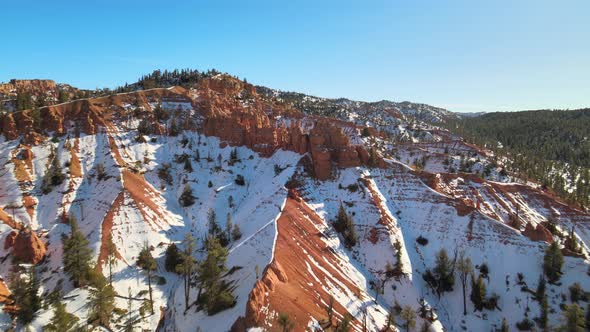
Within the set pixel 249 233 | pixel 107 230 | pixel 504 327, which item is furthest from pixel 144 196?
pixel 504 327

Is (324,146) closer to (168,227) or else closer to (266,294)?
(168,227)

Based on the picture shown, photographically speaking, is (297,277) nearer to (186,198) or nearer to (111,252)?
(111,252)

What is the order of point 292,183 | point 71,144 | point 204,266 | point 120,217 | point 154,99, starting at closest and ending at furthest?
1. point 204,266
2. point 120,217
3. point 292,183
4. point 71,144
5. point 154,99

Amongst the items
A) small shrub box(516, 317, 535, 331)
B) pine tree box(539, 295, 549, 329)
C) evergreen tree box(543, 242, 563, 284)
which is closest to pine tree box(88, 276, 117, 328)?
small shrub box(516, 317, 535, 331)

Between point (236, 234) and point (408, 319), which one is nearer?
point (408, 319)

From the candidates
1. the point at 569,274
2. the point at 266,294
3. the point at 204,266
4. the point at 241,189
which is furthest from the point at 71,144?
the point at 569,274

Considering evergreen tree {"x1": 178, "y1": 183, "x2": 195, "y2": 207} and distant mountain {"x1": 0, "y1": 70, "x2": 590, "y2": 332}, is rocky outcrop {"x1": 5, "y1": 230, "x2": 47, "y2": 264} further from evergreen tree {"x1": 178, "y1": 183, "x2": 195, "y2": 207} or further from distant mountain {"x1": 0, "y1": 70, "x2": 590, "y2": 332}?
evergreen tree {"x1": 178, "y1": 183, "x2": 195, "y2": 207}

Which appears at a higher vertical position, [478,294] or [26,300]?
[26,300]
